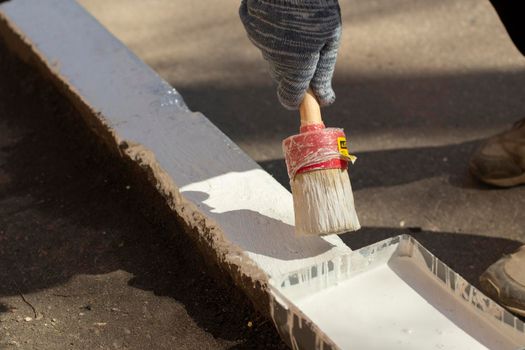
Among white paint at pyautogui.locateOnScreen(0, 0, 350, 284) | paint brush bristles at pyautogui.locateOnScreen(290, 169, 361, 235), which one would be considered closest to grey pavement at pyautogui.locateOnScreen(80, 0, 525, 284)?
white paint at pyautogui.locateOnScreen(0, 0, 350, 284)

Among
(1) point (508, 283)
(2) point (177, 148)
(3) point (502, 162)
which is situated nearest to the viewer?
(1) point (508, 283)

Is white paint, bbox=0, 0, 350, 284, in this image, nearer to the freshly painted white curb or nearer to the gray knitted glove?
the freshly painted white curb

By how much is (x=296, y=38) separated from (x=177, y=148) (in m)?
0.76

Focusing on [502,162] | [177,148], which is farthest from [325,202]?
[502,162]

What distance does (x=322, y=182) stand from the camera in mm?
2207

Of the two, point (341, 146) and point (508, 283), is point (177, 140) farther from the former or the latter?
point (508, 283)

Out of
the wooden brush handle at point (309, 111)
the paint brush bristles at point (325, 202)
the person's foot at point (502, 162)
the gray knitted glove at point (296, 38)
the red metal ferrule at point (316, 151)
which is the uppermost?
the gray knitted glove at point (296, 38)

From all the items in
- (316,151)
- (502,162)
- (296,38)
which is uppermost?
(296,38)

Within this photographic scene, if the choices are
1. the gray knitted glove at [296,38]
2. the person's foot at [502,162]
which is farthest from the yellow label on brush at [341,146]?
the person's foot at [502,162]

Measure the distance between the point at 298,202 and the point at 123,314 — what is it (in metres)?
0.54

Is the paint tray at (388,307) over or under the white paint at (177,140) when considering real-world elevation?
under

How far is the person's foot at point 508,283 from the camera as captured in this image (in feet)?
7.85

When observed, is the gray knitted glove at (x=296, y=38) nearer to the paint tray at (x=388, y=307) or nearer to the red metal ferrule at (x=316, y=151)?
the red metal ferrule at (x=316, y=151)

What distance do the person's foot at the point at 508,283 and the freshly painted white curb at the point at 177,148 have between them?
→ 0.43 m
